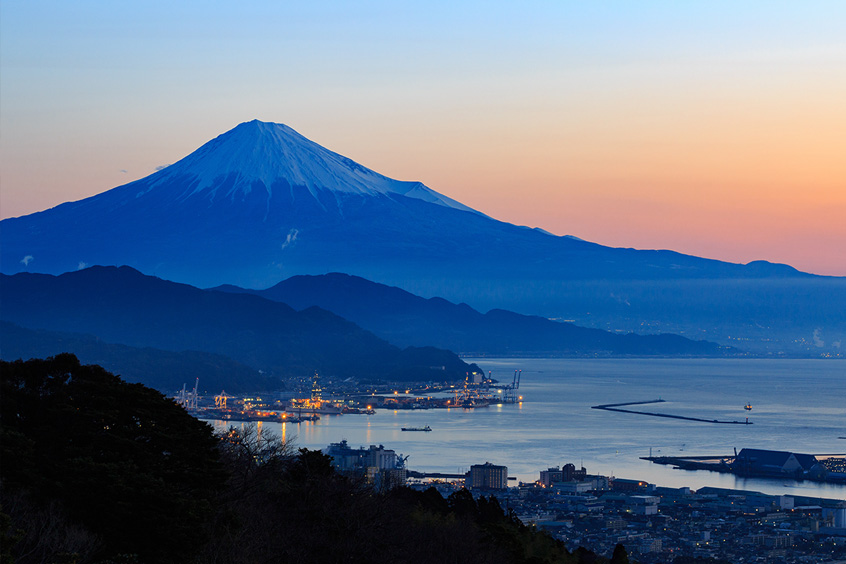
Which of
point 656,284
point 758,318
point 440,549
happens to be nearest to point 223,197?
point 656,284

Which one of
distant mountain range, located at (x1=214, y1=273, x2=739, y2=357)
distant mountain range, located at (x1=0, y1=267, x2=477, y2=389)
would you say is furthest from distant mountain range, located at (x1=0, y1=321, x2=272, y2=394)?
Answer: distant mountain range, located at (x1=214, y1=273, x2=739, y2=357)

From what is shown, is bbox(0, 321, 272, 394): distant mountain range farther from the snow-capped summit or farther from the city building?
the snow-capped summit

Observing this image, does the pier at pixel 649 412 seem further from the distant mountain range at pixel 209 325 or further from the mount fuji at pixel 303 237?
the mount fuji at pixel 303 237

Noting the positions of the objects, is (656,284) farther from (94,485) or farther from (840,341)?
(94,485)

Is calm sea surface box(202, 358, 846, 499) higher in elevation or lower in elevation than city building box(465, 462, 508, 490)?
higher

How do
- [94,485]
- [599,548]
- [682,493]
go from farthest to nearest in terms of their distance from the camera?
1. [682,493]
2. [599,548]
3. [94,485]

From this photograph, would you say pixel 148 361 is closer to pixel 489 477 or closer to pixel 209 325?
pixel 209 325
